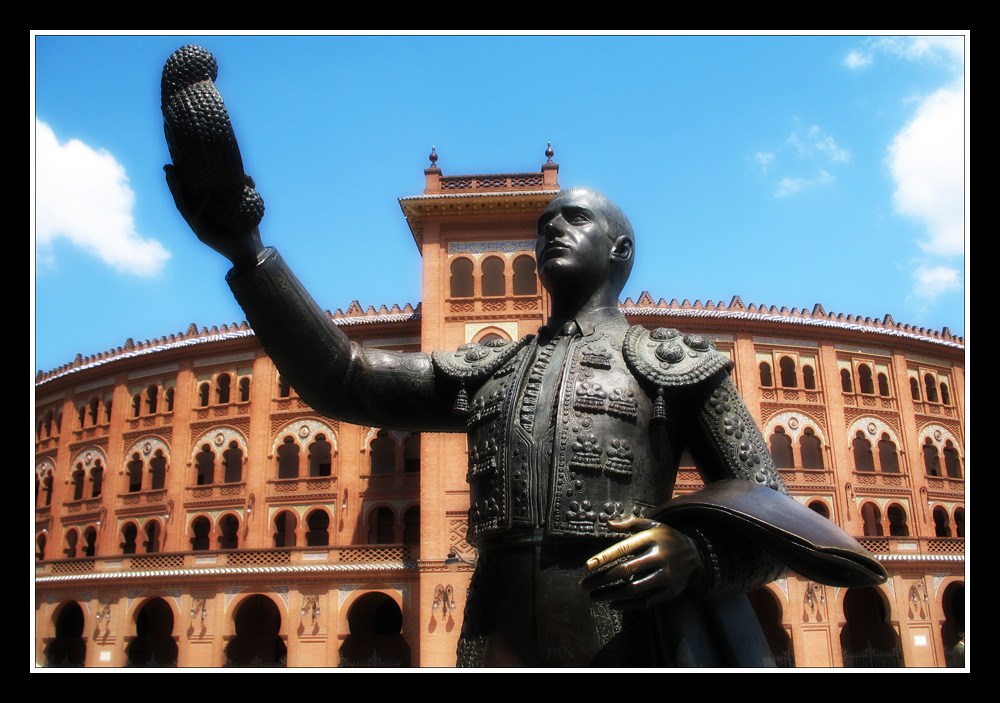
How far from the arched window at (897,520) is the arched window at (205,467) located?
23601 millimetres

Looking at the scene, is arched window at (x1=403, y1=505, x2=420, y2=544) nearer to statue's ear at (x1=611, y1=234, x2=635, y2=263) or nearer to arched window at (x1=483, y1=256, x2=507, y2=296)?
arched window at (x1=483, y1=256, x2=507, y2=296)

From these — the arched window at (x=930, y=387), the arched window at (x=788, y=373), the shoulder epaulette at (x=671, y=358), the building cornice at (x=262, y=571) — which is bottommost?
the building cornice at (x=262, y=571)

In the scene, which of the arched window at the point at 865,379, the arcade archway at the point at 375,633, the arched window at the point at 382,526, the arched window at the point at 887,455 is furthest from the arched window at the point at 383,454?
the arched window at the point at 887,455

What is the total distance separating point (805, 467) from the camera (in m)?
29.9

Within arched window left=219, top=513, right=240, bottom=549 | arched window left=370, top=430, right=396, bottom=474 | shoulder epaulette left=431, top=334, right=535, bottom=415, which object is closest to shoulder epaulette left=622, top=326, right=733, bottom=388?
shoulder epaulette left=431, top=334, right=535, bottom=415

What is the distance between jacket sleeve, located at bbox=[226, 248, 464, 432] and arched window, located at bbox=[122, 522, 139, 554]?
98.2 feet

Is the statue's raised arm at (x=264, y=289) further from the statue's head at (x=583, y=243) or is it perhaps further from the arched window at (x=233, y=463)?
the arched window at (x=233, y=463)

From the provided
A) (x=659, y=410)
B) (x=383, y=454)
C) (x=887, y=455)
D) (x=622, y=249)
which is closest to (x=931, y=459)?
(x=887, y=455)

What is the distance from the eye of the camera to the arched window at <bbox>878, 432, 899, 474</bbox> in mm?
29844

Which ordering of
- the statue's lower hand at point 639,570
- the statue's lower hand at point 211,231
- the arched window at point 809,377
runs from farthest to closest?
the arched window at point 809,377 → the statue's lower hand at point 211,231 → the statue's lower hand at point 639,570

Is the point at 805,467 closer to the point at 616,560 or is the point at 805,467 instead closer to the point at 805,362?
the point at 805,362

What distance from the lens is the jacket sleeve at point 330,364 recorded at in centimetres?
251

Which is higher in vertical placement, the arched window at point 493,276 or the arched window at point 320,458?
the arched window at point 493,276

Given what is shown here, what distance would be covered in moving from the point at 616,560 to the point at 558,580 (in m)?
0.31
